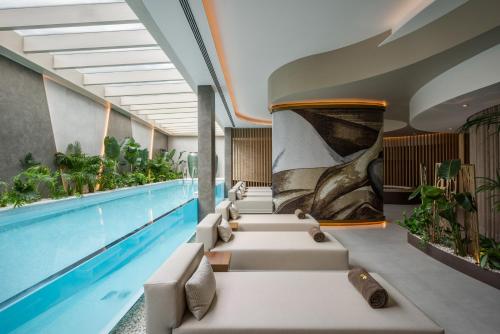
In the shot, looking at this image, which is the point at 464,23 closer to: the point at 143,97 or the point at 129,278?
the point at 129,278

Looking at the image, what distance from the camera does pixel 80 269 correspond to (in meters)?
2.78

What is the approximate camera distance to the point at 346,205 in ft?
23.1

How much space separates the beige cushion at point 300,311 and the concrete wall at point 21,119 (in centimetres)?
805

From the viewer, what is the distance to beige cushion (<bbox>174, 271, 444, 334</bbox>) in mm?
1943

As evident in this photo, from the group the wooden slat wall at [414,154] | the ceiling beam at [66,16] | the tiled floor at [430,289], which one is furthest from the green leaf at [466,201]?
the wooden slat wall at [414,154]

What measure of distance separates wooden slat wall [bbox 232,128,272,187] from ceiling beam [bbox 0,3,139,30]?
9569 mm

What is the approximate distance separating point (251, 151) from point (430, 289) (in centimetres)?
1192

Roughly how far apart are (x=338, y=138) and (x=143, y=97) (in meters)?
8.72

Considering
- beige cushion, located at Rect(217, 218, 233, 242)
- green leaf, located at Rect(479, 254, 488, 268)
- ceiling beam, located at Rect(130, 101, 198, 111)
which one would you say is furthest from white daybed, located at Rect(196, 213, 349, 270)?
ceiling beam, located at Rect(130, 101, 198, 111)

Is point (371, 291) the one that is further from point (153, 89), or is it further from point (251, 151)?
point (251, 151)

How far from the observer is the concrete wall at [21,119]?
771cm

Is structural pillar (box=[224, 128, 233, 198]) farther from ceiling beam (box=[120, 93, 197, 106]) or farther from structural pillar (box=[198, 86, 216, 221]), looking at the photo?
structural pillar (box=[198, 86, 216, 221])

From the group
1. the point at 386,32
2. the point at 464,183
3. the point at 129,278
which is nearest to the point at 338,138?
the point at 386,32

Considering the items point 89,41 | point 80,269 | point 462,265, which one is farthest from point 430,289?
point 89,41
